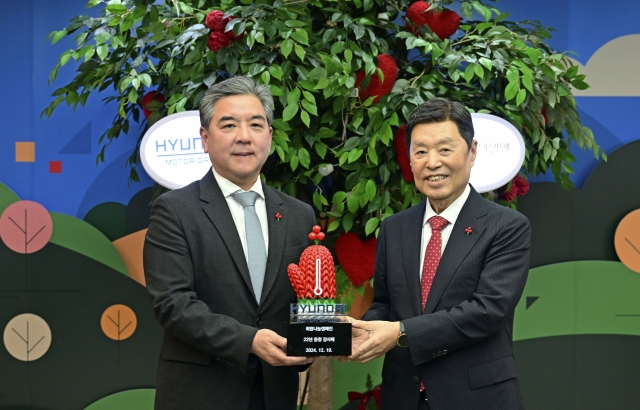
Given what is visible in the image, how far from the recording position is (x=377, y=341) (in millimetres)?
2217

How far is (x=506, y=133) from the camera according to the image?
322 centimetres

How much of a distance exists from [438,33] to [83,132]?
2.20 meters

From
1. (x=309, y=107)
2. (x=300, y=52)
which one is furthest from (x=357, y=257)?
(x=300, y=52)

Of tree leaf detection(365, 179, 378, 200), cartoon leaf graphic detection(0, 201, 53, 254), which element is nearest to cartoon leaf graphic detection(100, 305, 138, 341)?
cartoon leaf graphic detection(0, 201, 53, 254)

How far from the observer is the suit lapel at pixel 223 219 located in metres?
2.19

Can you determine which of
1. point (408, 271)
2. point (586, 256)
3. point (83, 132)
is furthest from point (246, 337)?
point (586, 256)

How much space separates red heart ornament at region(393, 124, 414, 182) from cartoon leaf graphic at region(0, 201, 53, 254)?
225 centimetres

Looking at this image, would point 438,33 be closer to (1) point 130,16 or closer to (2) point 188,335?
(1) point 130,16

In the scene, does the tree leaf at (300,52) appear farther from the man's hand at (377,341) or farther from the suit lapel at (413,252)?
the man's hand at (377,341)

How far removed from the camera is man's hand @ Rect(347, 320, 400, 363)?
2219mm

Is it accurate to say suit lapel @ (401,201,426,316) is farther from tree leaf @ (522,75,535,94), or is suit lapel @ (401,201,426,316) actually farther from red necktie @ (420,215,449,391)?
tree leaf @ (522,75,535,94)

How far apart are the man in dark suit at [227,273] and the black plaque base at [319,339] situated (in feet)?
0.12

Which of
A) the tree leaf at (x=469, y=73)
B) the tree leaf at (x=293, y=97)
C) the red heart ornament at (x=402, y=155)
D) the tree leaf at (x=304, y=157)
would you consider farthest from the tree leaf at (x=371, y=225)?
the tree leaf at (x=469, y=73)

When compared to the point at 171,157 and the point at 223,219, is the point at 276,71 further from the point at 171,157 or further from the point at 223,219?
the point at 223,219
